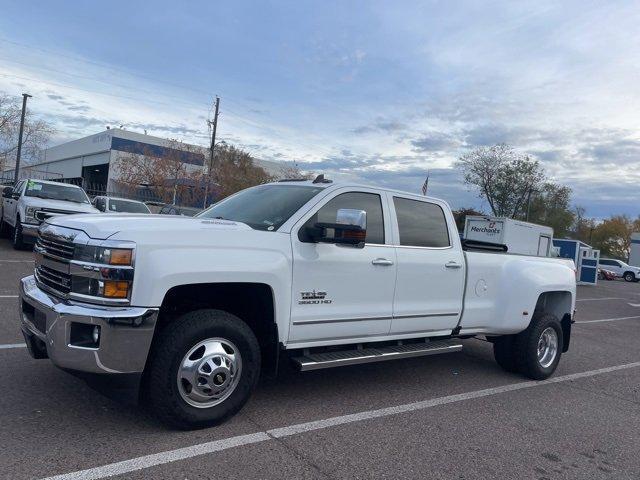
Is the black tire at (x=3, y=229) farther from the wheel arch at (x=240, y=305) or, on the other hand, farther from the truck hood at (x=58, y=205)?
the wheel arch at (x=240, y=305)

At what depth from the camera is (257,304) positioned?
4.50m

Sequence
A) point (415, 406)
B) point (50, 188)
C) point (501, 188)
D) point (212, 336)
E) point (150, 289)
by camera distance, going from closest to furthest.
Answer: point (150, 289) → point (212, 336) → point (415, 406) → point (50, 188) → point (501, 188)

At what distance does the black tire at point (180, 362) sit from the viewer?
3.84 meters

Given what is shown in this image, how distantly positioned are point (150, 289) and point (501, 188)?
177 feet

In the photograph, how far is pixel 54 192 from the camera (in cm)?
1448

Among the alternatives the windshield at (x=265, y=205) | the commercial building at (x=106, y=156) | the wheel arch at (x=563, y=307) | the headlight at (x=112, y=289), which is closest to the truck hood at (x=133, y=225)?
the headlight at (x=112, y=289)

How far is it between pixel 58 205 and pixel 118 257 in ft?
35.9

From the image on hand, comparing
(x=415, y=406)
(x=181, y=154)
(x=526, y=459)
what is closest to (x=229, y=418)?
(x=415, y=406)

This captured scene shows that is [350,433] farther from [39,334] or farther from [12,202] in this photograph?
[12,202]

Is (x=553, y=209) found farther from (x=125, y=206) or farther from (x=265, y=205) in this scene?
(x=265, y=205)

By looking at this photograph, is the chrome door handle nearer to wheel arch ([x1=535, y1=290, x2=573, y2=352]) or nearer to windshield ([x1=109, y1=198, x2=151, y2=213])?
wheel arch ([x1=535, y1=290, x2=573, y2=352])

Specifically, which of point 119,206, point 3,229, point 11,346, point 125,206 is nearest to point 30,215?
point 119,206

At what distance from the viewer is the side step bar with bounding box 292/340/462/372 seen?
4.57 m

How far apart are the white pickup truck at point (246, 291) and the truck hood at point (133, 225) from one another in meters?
0.01
